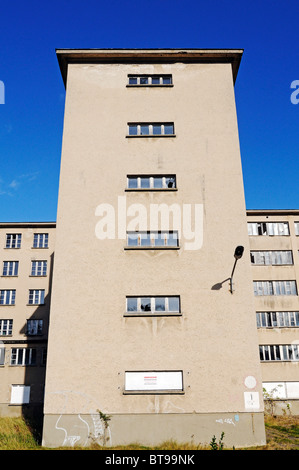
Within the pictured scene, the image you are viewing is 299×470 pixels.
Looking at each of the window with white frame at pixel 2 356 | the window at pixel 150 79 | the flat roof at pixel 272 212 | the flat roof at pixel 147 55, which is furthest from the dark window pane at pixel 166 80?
the window with white frame at pixel 2 356

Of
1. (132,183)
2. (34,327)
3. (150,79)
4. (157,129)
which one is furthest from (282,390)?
(150,79)

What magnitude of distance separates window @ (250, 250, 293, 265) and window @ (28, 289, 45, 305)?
1900 cm

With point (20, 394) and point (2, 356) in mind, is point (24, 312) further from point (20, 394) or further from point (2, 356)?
point (20, 394)

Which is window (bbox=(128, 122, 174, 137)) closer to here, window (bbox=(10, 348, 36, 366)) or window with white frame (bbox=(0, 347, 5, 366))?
window (bbox=(10, 348, 36, 366))

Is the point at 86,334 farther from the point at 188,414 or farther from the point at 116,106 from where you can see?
the point at 116,106

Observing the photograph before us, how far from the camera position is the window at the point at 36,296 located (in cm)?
3319

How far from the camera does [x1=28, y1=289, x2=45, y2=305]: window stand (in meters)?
33.2

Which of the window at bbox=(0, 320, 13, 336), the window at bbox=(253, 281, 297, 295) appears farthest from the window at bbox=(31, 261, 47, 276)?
the window at bbox=(253, 281, 297, 295)

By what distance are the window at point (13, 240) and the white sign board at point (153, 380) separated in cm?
2267

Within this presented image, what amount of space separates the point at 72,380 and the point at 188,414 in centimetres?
502

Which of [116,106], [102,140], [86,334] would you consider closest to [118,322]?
[86,334]

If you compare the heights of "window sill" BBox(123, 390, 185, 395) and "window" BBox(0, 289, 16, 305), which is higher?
"window" BBox(0, 289, 16, 305)

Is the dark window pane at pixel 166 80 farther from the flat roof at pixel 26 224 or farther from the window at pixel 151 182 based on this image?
the flat roof at pixel 26 224

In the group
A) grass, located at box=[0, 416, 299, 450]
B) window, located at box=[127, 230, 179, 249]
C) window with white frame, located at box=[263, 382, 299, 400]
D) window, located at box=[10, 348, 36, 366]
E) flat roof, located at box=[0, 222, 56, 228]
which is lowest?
grass, located at box=[0, 416, 299, 450]
